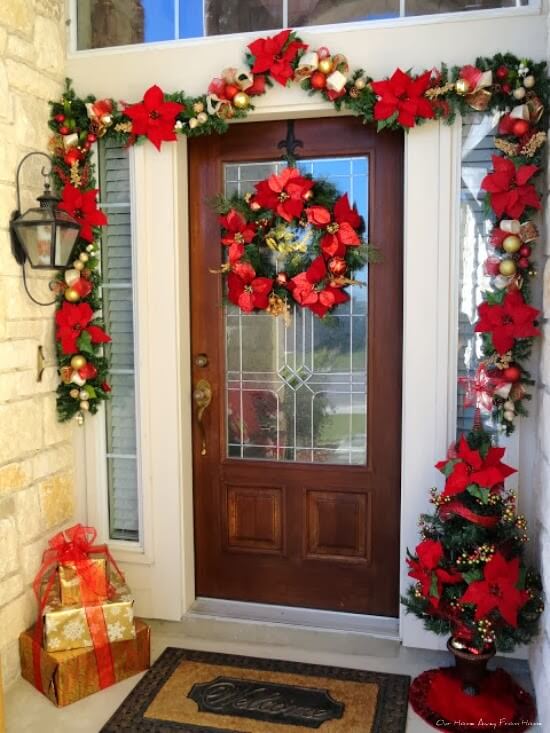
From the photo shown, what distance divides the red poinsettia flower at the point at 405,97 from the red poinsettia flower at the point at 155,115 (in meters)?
0.79

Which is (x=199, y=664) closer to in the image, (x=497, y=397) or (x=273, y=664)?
(x=273, y=664)

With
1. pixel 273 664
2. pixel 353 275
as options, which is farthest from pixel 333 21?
pixel 273 664

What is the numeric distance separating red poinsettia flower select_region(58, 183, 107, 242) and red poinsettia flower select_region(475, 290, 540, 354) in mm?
1565

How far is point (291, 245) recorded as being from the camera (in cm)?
280

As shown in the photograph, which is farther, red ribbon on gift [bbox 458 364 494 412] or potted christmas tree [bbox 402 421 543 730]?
red ribbon on gift [bbox 458 364 494 412]

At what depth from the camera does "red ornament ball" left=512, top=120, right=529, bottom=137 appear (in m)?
2.36

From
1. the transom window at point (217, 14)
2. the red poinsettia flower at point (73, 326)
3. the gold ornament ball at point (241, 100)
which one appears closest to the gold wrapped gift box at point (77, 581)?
the red poinsettia flower at point (73, 326)

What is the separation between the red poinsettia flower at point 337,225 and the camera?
2.72 m

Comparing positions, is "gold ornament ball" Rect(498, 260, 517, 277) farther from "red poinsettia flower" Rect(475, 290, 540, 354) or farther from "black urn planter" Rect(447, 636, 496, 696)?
"black urn planter" Rect(447, 636, 496, 696)

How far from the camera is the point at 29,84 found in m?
2.63

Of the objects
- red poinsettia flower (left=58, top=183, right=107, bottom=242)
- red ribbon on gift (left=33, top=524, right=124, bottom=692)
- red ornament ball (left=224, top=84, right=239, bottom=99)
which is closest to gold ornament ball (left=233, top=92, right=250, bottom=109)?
red ornament ball (left=224, top=84, right=239, bottom=99)

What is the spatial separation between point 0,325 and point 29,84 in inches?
37.6

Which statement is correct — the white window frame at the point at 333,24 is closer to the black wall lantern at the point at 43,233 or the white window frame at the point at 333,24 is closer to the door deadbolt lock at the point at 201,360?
the black wall lantern at the point at 43,233

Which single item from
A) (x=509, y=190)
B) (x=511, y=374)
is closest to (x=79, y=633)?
(x=511, y=374)
